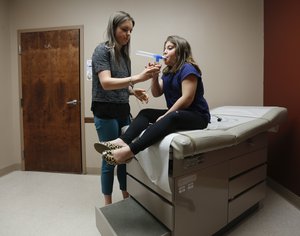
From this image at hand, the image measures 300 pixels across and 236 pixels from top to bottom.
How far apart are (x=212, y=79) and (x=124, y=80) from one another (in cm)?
147

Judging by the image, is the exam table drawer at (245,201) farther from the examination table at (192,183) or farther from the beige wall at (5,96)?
the beige wall at (5,96)

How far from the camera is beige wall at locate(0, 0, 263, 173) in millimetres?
2508

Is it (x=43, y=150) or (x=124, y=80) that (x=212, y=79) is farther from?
(x=43, y=150)

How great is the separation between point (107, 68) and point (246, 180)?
4.12 feet

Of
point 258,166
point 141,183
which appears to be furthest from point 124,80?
point 258,166

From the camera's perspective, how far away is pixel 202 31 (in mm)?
2549

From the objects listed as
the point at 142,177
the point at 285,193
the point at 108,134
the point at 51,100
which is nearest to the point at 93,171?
the point at 51,100

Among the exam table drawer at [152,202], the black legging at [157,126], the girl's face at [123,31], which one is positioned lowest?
the exam table drawer at [152,202]

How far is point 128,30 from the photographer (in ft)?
5.04

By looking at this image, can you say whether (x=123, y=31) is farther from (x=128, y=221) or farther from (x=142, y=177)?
(x=128, y=221)

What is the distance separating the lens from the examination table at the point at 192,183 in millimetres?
1193

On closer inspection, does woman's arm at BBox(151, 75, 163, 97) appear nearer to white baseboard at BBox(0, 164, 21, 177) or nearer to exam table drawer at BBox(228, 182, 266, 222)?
exam table drawer at BBox(228, 182, 266, 222)

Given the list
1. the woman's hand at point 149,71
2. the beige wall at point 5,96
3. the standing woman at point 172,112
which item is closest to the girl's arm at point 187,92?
the standing woman at point 172,112

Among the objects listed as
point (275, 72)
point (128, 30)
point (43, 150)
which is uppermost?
point (128, 30)
